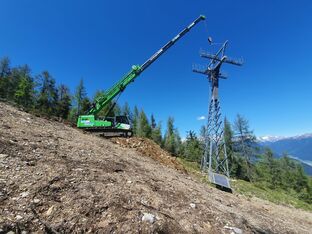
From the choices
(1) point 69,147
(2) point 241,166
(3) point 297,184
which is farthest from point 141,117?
(1) point 69,147

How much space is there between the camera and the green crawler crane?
1809 cm

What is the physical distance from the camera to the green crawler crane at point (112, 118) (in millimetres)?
18094

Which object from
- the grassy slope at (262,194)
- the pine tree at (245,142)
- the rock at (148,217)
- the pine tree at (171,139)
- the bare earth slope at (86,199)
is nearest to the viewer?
the bare earth slope at (86,199)

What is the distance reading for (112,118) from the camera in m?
18.9

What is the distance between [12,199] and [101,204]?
64.6 inches

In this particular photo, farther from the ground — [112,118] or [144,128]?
[144,128]

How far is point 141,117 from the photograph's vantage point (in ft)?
188

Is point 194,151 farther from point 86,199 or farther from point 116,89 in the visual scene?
point 86,199

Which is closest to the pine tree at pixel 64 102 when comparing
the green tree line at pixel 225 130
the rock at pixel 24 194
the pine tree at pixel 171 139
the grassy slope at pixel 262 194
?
the green tree line at pixel 225 130

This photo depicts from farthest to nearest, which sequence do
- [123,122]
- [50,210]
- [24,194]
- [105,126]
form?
[123,122] → [105,126] → [24,194] → [50,210]

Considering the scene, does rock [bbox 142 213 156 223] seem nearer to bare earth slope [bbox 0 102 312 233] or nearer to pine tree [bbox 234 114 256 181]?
bare earth slope [bbox 0 102 312 233]

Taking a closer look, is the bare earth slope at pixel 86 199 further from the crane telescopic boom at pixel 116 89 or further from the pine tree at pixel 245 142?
the pine tree at pixel 245 142

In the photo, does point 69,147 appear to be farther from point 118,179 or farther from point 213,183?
point 213,183

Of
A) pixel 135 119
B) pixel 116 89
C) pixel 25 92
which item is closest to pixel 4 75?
pixel 25 92
